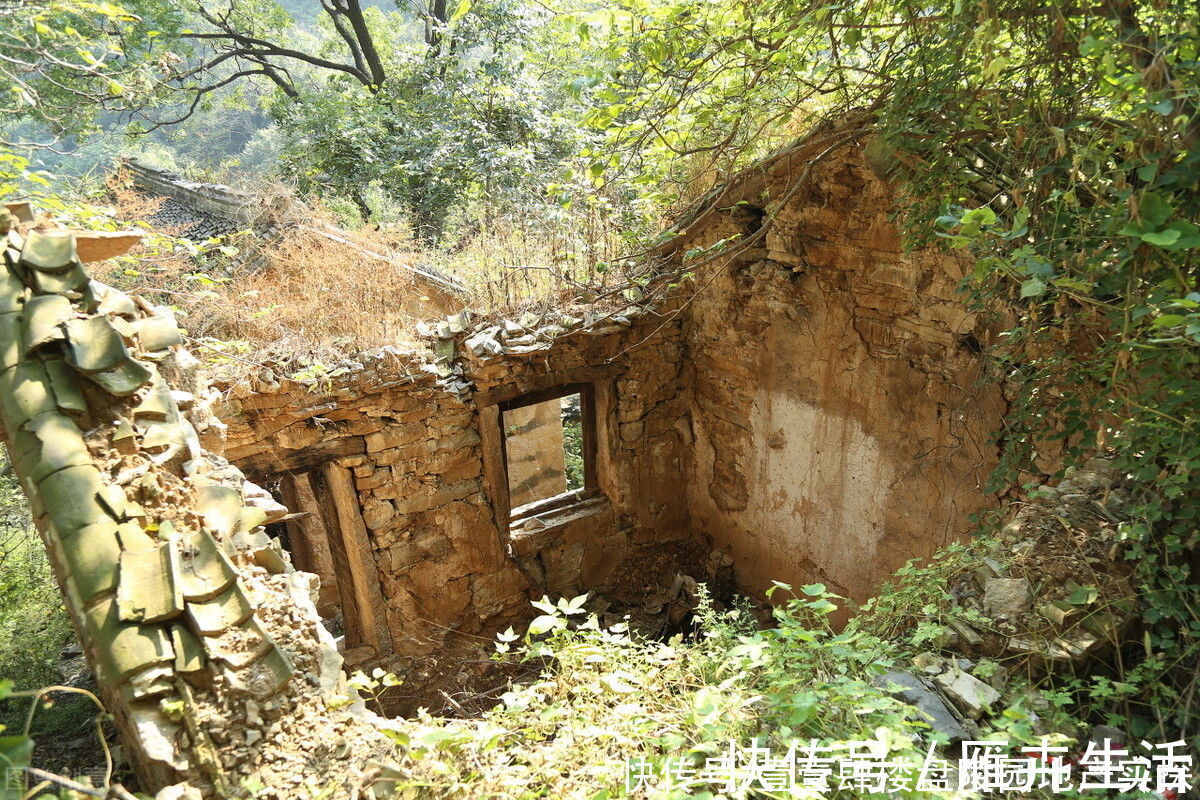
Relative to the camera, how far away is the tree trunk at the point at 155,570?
1.61 metres

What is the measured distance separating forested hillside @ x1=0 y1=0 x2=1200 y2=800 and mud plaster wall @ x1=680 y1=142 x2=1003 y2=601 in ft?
0.13

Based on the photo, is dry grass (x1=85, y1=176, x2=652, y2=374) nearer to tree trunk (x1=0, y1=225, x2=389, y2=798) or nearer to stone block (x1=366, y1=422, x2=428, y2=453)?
stone block (x1=366, y1=422, x2=428, y2=453)

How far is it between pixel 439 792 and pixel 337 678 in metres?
0.51

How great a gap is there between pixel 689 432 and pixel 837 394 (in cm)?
172

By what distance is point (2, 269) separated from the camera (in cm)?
200

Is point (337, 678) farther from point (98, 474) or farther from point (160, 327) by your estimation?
point (160, 327)

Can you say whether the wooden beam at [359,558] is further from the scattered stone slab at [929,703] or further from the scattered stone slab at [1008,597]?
the scattered stone slab at [1008,597]

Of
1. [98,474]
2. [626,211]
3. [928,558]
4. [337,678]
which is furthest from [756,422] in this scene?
[98,474]

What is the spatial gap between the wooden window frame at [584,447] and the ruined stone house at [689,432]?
22 mm

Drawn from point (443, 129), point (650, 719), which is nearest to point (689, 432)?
point (650, 719)

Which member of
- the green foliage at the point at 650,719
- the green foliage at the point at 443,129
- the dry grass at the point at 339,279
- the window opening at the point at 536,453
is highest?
the green foliage at the point at 443,129

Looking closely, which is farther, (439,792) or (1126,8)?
(1126,8)

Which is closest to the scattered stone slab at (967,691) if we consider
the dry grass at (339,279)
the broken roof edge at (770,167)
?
the broken roof edge at (770,167)

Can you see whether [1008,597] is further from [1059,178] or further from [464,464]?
[464,464]
